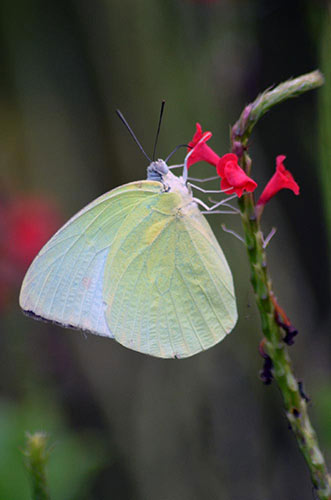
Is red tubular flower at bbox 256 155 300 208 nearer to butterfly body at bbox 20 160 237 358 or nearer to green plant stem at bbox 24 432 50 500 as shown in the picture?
butterfly body at bbox 20 160 237 358

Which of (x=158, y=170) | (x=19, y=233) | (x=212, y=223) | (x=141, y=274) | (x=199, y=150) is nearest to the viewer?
(x=199, y=150)

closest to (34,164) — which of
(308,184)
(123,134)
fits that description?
(123,134)

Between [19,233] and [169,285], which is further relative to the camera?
[19,233]

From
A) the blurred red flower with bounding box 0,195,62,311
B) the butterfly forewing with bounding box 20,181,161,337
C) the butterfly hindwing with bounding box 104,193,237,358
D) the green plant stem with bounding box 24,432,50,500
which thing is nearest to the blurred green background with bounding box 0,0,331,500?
the blurred red flower with bounding box 0,195,62,311

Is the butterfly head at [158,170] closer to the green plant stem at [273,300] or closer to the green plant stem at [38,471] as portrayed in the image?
the green plant stem at [273,300]

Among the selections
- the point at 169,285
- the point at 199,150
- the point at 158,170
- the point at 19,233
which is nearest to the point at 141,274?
the point at 169,285

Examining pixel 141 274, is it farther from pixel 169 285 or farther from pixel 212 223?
pixel 212 223
